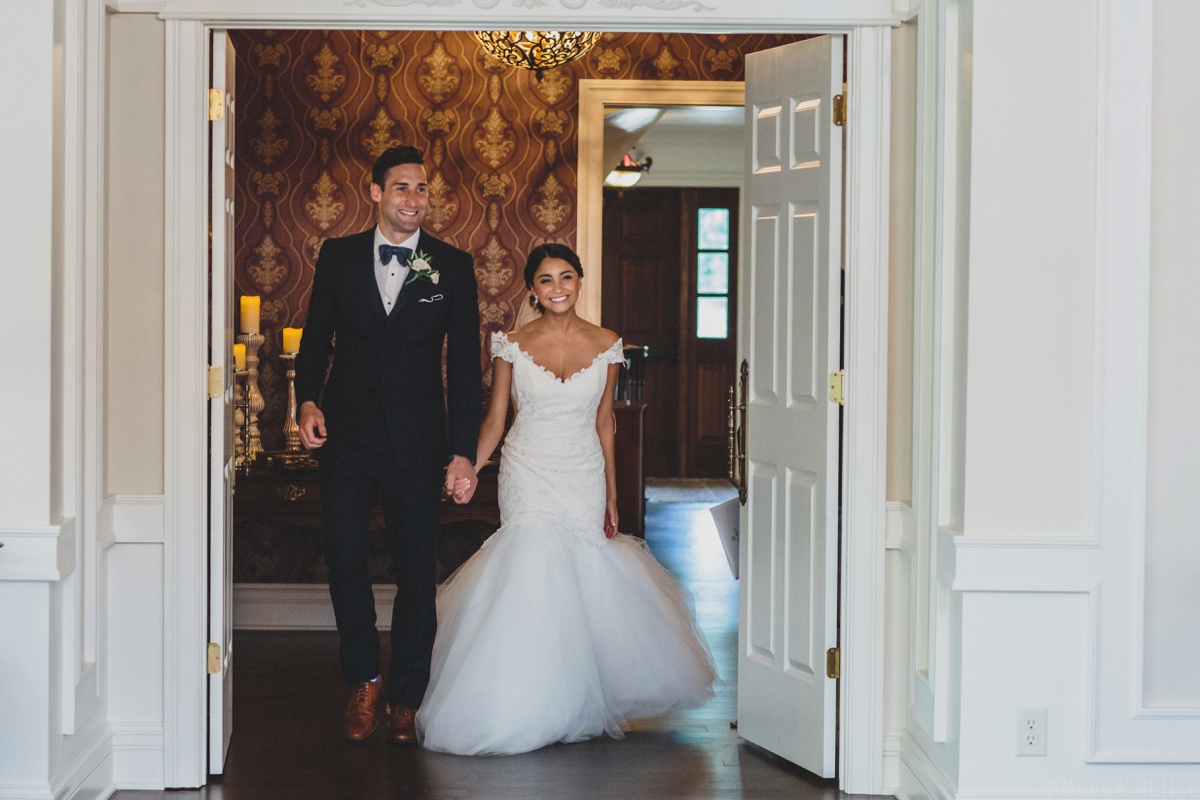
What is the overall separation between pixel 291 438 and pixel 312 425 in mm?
1931

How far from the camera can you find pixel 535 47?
5359mm

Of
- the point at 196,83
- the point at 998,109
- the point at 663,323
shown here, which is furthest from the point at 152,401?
the point at 663,323

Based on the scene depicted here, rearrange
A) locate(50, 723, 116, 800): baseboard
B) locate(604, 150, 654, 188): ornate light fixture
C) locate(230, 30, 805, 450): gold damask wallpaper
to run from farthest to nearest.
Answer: locate(604, 150, 654, 188): ornate light fixture
locate(230, 30, 805, 450): gold damask wallpaper
locate(50, 723, 116, 800): baseboard

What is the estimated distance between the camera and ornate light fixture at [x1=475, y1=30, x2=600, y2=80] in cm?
530

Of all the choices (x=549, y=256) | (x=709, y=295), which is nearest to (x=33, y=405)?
(x=549, y=256)

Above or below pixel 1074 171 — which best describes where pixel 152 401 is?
below

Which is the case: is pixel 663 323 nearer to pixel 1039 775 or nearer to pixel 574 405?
pixel 574 405

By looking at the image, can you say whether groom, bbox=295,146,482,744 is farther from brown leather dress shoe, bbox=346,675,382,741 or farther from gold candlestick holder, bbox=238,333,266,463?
gold candlestick holder, bbox=238,333,266,463

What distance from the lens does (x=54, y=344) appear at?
3078 millimetres

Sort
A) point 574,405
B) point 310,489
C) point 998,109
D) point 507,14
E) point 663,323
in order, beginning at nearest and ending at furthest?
point 998,109 < point 507,14 < point 574,405 < point 310,489 < point 663,323

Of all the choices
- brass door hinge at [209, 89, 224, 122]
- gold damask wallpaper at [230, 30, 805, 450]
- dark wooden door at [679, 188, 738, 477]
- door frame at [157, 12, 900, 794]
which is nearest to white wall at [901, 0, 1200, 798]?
door frame at [157, 12, 900, 794]

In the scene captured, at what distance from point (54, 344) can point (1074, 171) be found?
258 centimetres

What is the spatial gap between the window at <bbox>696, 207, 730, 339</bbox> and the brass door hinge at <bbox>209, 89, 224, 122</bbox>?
819cm

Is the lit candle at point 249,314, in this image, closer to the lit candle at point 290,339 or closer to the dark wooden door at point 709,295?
the lit candle at point 290,339
